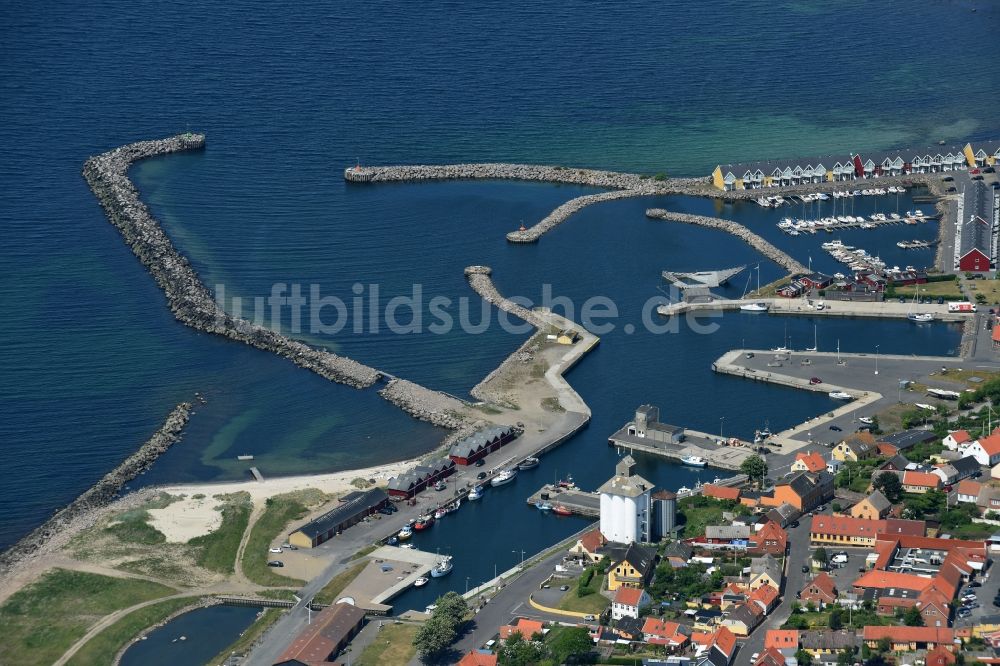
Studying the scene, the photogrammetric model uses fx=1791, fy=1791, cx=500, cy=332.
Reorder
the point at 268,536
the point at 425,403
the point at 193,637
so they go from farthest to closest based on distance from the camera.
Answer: the point at 425,403 → the point at 268,536 → the point at 193,637

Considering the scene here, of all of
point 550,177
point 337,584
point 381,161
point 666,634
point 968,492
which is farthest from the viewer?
point 381,161

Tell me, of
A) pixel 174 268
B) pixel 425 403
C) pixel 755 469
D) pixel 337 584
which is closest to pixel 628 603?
pixel 337 584

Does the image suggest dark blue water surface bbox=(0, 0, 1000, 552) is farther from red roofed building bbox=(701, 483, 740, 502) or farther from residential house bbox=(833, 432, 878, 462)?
residential house bbox=(833, 432, 878, 462)

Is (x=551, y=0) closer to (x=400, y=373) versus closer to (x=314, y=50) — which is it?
(x=314, y=50)

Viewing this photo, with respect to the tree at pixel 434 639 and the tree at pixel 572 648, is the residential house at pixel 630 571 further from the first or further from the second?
the tree at pixel 434 639

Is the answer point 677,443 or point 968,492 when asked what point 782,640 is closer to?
point 968,492

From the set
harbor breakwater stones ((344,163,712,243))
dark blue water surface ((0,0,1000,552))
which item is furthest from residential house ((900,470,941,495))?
harbor breakwater stones ((344,163,712,243))

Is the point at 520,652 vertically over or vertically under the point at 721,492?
under

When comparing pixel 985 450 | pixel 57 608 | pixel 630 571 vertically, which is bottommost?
pixel 57 608
